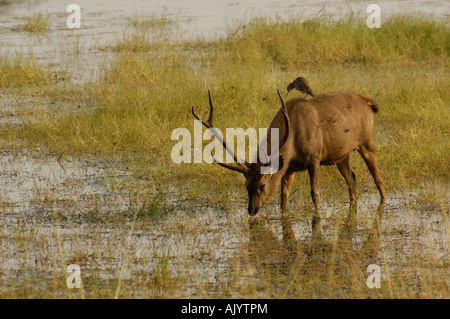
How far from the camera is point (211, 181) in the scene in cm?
1035

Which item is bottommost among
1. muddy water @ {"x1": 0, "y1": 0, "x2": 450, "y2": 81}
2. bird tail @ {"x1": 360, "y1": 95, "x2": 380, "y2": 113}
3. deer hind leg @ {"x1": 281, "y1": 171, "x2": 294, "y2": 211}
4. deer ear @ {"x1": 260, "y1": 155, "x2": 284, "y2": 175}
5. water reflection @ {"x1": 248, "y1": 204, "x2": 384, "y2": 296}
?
water reflection @ {"x1": 248, "y1": 204, "x2": 384, "y2": 296}

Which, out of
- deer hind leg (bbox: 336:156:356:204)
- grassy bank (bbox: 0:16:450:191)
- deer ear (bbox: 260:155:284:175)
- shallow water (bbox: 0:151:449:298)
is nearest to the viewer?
shallow water (bbox: 0:151:449:298)

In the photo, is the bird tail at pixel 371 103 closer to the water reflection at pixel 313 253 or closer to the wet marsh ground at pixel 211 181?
the wet marsh ground at pixel 211 181

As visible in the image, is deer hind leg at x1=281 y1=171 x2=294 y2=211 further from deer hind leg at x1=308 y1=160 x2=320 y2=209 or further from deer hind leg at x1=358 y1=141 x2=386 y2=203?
deer hind leg at x1=358 y1=141 x2=386 y2=203

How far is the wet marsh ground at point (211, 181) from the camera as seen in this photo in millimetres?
7344

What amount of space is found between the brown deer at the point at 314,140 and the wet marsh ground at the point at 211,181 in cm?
36

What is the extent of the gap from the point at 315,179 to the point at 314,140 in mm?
436

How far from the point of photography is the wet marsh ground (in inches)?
289

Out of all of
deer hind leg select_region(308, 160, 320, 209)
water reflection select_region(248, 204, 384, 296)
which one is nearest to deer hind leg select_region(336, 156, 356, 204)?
water reflection select_region(248, 204, 384, 296)

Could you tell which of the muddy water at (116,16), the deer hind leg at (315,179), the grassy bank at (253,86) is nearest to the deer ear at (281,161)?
the deer hind leg at (315,179)

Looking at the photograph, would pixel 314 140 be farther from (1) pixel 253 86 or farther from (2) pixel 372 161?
(1) pixel 253 86

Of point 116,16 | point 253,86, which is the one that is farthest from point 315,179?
point 116,16

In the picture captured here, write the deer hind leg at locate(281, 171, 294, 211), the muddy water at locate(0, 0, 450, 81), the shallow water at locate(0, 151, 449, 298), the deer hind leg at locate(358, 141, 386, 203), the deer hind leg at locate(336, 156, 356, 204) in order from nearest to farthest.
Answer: the shallow water at locate(0, 151, 449, 298)
the deer hind leg at locate(281, 171, 294, 211)
the deer hind leg at locate(358, 141, 386, 203)
the deer hind leg at locate(336, 156, 356, 204)
the muddy water at locate(0, 0, 450, 81)

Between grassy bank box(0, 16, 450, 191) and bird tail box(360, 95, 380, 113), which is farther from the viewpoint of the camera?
grassy bank box(0, 16, 450, 191)
